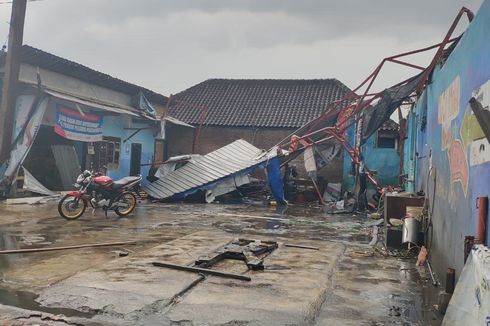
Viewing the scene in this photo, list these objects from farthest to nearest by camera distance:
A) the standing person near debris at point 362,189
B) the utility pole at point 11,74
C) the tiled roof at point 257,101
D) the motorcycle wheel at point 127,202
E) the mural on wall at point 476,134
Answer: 1. the tiled roof at point 257,101
2. the standing person near debris at point 362,189
3. the utility pole at point 11,74
4. the motorcycle wheel at point 127,202
5. the mural on wall at point 476,134

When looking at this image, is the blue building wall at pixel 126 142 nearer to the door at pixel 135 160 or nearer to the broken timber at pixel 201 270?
the door at pixel 135 160

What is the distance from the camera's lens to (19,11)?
38.5 feet

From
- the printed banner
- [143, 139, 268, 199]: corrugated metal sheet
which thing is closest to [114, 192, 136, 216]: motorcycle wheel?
the printed banner

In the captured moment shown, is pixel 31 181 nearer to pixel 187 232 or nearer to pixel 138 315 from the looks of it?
pixel 187 232

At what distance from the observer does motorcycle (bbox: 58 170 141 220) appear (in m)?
9.98

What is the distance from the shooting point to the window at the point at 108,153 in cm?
1590

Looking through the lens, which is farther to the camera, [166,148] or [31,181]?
[166,148]

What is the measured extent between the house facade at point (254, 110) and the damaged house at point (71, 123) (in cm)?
463

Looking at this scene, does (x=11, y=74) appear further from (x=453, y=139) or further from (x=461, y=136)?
(x=461, y=136)

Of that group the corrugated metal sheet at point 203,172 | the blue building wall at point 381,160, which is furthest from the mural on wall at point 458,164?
the blue building wall at point 381,160

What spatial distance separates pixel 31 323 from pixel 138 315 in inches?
34.8

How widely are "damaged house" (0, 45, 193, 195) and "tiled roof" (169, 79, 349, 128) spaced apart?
472cm

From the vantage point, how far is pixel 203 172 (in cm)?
1584

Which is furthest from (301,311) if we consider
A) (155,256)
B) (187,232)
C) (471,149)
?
(187,232)
